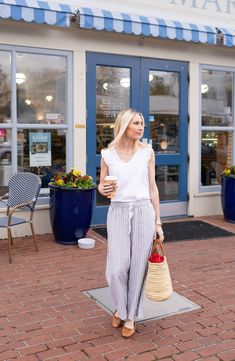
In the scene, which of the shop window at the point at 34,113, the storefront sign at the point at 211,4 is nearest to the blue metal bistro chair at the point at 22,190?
the shop window at the point at 34,113

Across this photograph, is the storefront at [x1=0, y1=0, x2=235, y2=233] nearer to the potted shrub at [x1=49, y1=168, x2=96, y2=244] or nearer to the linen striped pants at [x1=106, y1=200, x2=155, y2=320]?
the potted shrub at [x1=49, y1=168, x2=96, y2=244]

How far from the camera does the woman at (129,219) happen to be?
3.51 m

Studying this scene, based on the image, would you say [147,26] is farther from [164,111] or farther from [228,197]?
[228,197]

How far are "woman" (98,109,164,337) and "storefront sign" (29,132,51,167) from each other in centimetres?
326

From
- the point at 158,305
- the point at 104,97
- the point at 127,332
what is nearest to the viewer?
the point at 127,332

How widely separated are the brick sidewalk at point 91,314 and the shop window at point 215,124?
8.67ft

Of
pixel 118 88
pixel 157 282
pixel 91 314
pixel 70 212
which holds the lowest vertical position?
pixel 91 314

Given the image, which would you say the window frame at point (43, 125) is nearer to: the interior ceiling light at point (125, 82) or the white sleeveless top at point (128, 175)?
the interior ceiling light at point (125, 82)

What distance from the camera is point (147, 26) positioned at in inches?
260

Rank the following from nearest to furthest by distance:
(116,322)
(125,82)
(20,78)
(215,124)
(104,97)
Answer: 1. (116,322)
2. (20,78)
3. (104,97)
4. (125,82)
5. (215,124)

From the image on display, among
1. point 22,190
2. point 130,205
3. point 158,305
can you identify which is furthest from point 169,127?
point 130,205

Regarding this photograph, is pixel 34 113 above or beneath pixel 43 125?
above

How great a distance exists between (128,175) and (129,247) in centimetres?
55

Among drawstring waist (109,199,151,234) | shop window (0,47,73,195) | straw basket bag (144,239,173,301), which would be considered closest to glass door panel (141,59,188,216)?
shop window (0,47,73,195)
